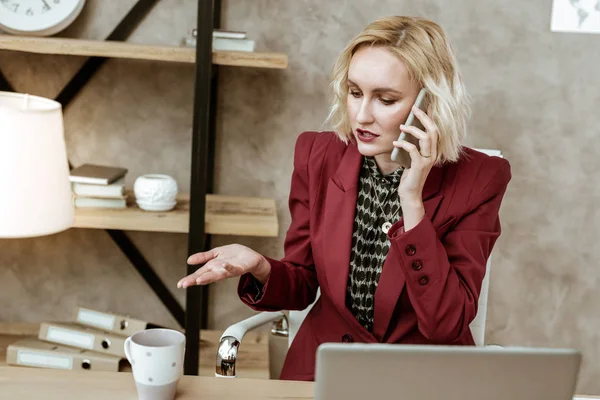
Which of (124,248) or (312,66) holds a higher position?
(312,66)

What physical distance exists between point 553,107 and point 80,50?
151cm

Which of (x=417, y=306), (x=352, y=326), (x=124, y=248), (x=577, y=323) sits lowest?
(x=577, y=323)

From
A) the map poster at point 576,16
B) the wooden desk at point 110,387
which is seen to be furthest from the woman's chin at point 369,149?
the map poster at point 576,16

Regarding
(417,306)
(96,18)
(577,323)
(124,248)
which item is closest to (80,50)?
(96,18)

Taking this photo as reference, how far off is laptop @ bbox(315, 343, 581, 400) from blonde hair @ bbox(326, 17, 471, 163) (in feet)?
2.43

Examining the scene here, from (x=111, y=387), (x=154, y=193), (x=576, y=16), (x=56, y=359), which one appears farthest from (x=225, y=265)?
(x=576, y=16)

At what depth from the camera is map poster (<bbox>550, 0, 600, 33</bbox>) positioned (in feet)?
7.59

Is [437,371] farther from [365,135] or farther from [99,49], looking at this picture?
[99,49]

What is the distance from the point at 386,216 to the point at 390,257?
0.39 feet

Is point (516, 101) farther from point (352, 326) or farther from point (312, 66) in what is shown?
point (352, 326)

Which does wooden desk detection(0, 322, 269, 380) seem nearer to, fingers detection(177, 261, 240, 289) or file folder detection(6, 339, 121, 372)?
file folder detection(6, 339, 121, 372)

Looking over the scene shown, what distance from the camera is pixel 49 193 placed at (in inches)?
61.6

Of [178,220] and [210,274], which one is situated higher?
[210,274]

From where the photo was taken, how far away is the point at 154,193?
2.06 meters
